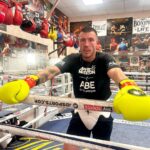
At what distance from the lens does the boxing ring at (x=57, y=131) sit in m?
0.98

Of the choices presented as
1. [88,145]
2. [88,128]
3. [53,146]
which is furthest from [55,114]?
[88,145]

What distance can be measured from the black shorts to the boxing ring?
20 cm

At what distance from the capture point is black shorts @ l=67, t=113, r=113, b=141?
1622 millimetres

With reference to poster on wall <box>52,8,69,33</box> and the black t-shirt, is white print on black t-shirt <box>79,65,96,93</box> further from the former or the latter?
poster on wall <box>52,8,69,33</box>

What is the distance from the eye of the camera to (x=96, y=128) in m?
1.63

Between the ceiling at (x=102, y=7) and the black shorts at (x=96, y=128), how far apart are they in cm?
582

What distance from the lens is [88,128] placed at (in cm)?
163

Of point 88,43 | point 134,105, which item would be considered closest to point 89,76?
point 88,43

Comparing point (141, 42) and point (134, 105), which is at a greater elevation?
point (141, 42)

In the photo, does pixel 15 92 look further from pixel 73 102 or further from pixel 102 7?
pixel 102 7

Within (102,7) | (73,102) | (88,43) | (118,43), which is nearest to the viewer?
(73,102)

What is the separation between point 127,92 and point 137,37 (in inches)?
301

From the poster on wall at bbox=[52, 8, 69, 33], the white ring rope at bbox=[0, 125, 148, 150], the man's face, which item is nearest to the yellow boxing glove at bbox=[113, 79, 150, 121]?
the white ring rope at bbox=[0, 125, 148, 150]

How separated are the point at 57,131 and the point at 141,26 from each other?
19.7ft
